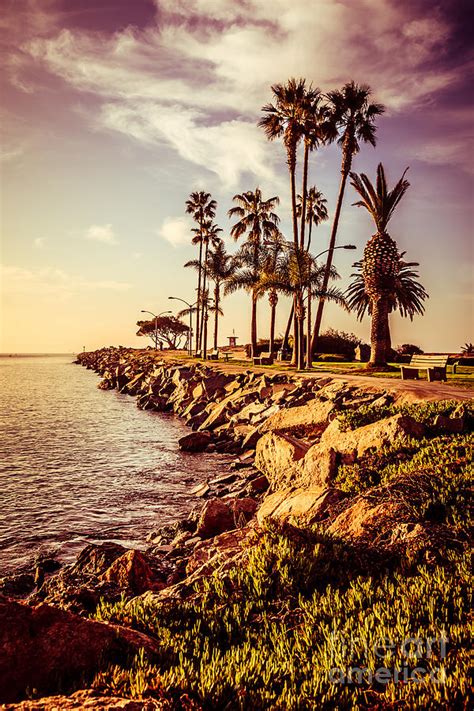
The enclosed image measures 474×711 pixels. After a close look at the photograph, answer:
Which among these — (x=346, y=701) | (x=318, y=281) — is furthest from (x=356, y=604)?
(x=318, y=281)

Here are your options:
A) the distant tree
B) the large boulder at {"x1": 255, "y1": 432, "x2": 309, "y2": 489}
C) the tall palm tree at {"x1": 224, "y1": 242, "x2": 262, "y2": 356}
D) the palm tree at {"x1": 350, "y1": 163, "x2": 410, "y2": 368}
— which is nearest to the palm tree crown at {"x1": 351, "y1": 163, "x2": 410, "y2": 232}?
the palm tree at {"x1": 350, "y1": 163, "x2": 410, "y2": 368}

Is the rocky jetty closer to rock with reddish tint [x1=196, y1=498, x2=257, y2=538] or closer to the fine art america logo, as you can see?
rock with reddish tint [x1=196, y1=498, x2=257, y2=538]

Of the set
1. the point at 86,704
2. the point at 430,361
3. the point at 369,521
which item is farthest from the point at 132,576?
the point at 430,361

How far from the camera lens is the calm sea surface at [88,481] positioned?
9289 mm

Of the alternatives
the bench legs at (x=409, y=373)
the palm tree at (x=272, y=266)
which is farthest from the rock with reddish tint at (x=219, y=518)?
the palm tree at (x=272, y=266)

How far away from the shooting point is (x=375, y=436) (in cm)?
939

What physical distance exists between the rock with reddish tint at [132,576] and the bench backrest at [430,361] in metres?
19.8

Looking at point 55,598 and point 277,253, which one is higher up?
point 277,253

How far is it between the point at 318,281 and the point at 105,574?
27.6 metres

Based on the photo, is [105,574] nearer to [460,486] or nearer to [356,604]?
[356,604]

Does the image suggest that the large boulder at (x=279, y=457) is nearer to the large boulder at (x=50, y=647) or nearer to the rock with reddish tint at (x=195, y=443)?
the rock with reddish tint at (x=195, y=443)

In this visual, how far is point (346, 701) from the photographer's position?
294 cm

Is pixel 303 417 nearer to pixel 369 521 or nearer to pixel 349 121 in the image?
pixel 369 521

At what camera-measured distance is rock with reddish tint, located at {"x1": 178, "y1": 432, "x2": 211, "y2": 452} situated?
1709cm
